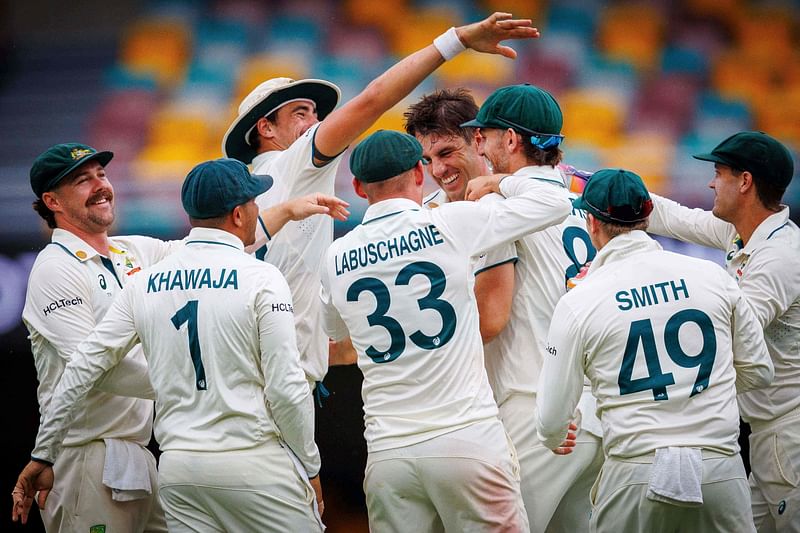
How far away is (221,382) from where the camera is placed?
12.5 feet

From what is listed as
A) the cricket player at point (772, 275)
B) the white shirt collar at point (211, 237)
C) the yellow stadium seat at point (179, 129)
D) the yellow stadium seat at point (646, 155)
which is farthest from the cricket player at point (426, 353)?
the yellow stadium seat at point (179, 129)

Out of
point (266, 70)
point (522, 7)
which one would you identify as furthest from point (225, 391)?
point (522, 7)

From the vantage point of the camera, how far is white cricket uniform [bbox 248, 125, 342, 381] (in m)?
4.74

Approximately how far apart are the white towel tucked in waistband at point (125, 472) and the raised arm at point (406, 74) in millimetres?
1628

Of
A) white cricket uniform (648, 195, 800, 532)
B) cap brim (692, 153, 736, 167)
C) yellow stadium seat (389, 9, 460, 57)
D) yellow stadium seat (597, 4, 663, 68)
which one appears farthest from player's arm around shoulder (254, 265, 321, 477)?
yellow stadium seat (597, 4, 663, 68)

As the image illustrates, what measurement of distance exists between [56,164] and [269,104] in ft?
3.43

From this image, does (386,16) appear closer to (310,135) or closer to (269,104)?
(269,104)

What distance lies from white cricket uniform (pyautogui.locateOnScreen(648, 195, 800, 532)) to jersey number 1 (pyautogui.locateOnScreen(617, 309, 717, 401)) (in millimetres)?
805

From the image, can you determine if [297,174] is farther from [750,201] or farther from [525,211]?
[750,201]

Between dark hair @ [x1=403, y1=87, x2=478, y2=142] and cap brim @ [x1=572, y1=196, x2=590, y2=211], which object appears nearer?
cap brim @ [x1=572, y1=196, x2=590, y2=211]

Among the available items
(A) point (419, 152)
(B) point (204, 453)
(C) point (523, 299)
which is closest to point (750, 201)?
(C) point (523, 299)

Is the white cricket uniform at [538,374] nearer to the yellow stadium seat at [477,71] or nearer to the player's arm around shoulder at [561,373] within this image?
the player's arm around shoulder at [561,373]

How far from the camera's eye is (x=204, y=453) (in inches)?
150

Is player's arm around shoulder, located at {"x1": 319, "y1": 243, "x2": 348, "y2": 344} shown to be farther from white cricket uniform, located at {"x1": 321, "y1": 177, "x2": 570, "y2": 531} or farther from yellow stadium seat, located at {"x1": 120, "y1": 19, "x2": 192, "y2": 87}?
yellow stadium seat, located at {"x1": 120, "y1": 19, "x2": 192, "y2": 87}
